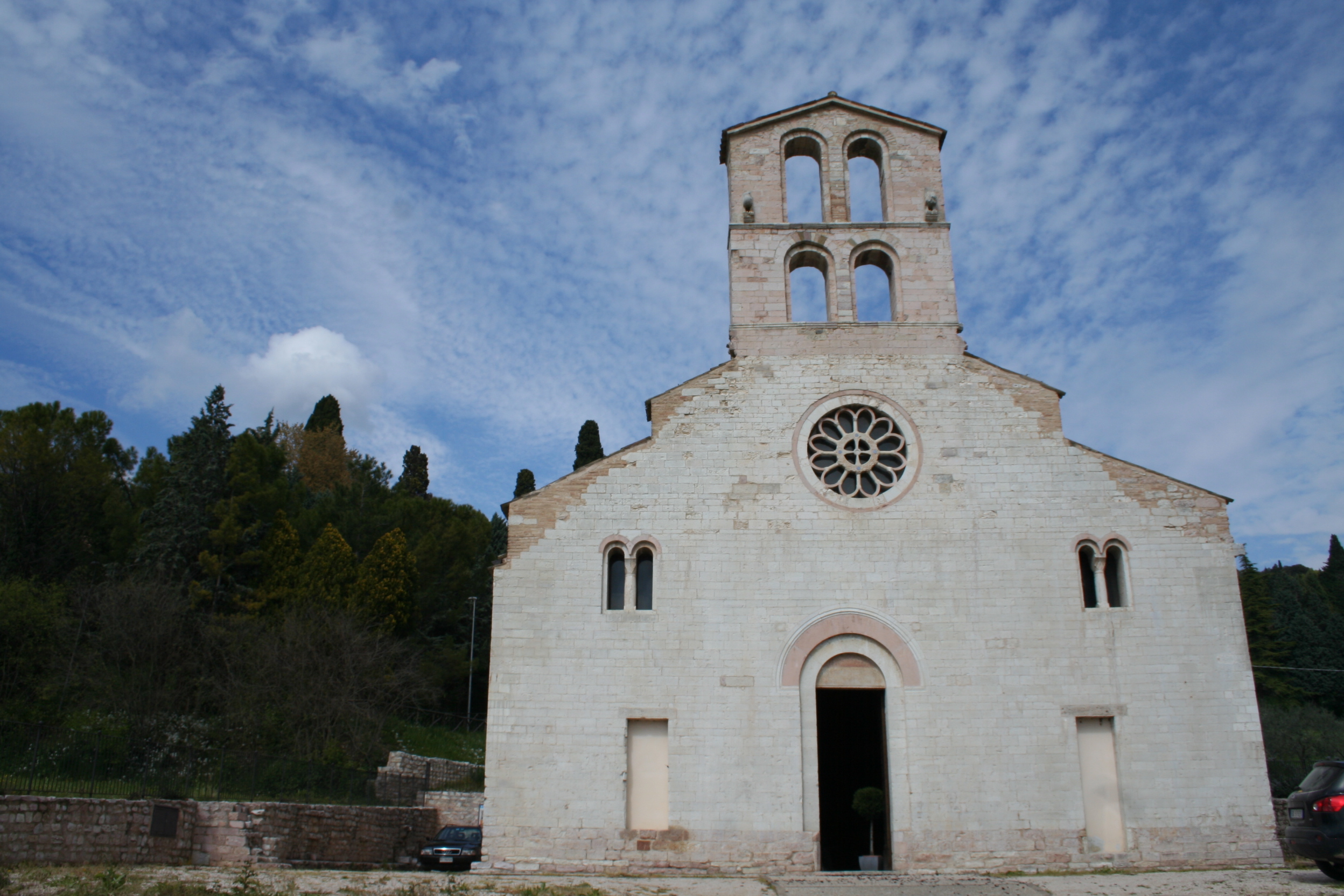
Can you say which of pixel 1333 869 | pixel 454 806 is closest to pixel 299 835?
pixel 454 806

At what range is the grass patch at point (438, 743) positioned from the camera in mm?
30484

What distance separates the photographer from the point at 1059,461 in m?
16.4

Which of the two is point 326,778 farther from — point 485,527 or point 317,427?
point 317,427

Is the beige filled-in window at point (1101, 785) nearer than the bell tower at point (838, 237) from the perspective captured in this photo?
Yes

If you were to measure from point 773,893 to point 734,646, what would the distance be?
14.7 feet

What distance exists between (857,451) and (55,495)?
32361 millimetres

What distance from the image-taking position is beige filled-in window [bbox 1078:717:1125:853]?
1452 centimetres

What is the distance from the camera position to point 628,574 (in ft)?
51.4

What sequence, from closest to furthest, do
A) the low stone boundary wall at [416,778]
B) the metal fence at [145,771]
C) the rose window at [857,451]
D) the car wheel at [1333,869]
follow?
the car wheel at [1333,869] < the metal fence at [145,771] < the rose window at [857,451] < the low stone boundary wall at [416,778]

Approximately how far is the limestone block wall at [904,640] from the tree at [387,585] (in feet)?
72.5

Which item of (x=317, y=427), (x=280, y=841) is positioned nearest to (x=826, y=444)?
(x=280, y=841)

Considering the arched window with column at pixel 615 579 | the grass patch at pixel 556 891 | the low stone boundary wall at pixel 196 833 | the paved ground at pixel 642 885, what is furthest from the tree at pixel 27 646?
the grass patch at pixel 556 891

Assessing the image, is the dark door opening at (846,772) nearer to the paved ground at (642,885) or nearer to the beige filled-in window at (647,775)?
the beige filled-in window at (647,775)

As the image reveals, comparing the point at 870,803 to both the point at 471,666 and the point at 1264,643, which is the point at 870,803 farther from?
the point at 1264,643
